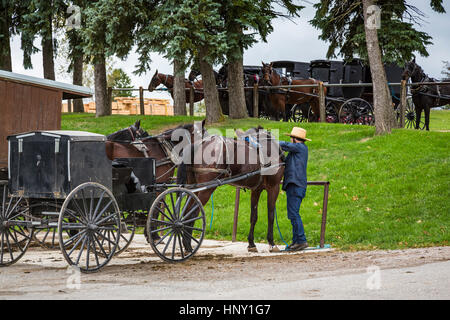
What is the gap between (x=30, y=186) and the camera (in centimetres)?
A: 832

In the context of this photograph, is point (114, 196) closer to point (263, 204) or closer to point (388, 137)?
point (263, 204)

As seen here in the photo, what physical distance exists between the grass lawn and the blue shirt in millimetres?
1578

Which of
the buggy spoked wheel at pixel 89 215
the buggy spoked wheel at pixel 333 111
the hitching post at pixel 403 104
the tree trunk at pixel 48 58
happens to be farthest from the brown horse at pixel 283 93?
the buggy spoked wheel at pixel 89 215

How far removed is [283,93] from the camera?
2606 centimetres

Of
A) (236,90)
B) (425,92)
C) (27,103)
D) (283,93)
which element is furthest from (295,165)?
(283,93)

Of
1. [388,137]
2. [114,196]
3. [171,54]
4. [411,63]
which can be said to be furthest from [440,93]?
[114,196]

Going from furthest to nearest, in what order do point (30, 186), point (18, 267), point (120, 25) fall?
1. point (120, 25)
2. point (18, 267)
3. point (30, 186)

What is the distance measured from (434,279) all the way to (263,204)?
8508 mm

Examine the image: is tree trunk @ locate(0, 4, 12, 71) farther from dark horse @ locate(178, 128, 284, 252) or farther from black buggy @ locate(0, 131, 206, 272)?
black buggy @ locate(0, 131, 206, 272)

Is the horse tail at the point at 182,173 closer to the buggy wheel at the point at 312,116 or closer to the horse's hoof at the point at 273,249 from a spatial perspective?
the horse's hoof at the point at 273,249

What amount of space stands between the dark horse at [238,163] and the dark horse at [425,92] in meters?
13.6

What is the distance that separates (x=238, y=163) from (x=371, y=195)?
5.43m

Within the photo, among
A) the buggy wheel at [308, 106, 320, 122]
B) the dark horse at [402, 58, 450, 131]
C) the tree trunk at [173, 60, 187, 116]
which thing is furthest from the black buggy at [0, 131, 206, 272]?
the buggy wheel at [308, 106, 320, 122]

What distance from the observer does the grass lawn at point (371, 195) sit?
481 inches
